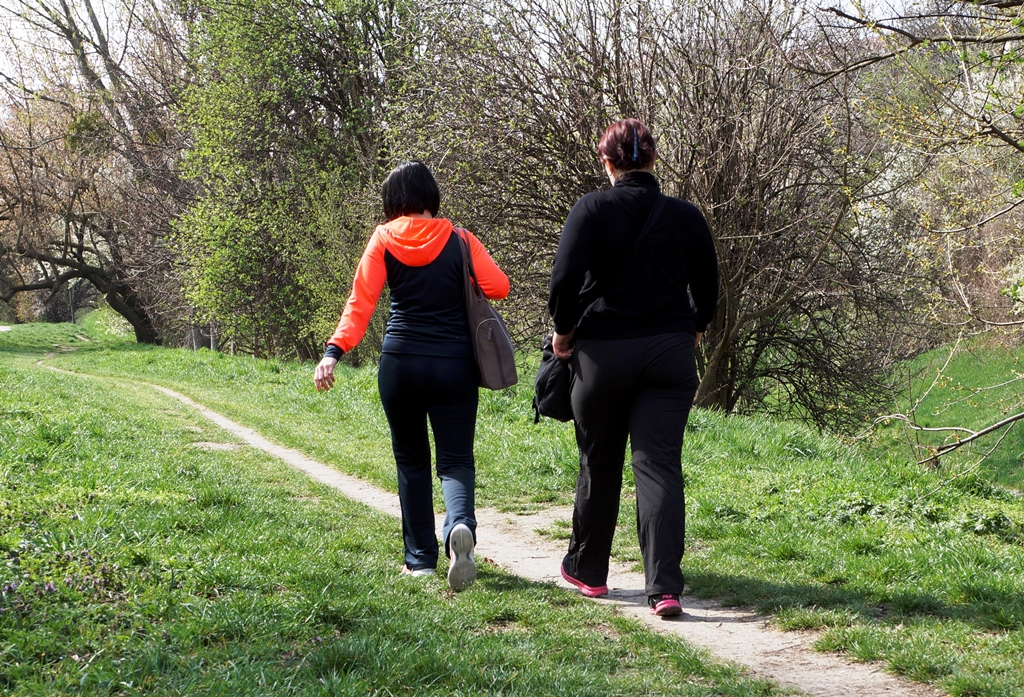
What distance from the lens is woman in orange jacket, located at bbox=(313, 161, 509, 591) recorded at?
4.68m

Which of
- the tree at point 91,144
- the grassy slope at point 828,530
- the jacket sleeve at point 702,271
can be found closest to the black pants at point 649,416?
the jacket sleeve at point 702,271

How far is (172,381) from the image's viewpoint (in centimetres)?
1802

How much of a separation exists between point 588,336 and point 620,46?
7456 mm

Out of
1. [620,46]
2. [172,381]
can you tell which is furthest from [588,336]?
[172,381]

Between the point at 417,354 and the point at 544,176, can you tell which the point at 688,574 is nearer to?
the point at 417,354

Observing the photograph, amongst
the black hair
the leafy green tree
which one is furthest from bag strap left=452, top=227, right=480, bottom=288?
the leafy green tree

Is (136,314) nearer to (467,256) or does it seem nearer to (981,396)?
(981,396)

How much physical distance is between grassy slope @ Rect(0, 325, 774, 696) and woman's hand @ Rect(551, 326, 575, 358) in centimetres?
119

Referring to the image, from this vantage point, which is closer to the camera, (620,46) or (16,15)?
(620,46)

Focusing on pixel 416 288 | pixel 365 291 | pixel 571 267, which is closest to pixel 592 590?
pixel 571 267

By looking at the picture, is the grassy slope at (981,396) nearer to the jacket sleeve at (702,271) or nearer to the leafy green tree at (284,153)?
the jacket sleeve at (702,271)

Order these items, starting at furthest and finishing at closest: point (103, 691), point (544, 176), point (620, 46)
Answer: point (544, 176) → point (620, 46) → point (103, 691)

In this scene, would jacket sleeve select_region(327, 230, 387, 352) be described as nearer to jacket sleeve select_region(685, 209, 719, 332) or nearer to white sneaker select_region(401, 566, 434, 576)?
white sneaker select_region(401, 566, 434, 576)

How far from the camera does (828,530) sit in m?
5.79
